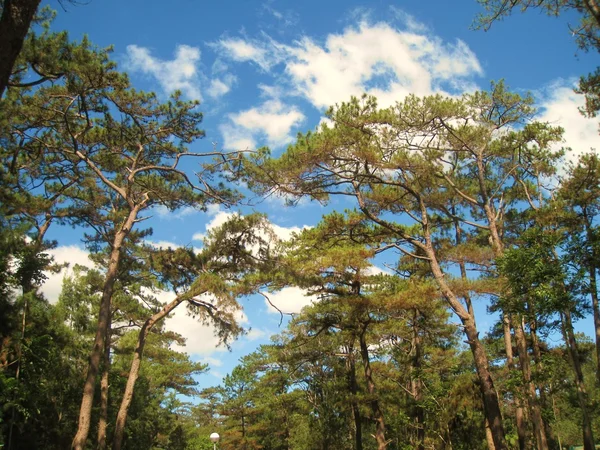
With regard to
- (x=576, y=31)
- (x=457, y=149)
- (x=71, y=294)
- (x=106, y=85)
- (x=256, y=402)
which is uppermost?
(x=457, y=149)

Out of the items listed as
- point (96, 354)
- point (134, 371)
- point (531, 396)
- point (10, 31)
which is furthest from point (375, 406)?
point (10, 31)

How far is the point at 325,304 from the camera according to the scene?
52.6ft

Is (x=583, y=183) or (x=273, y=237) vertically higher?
(x=583, y=183)

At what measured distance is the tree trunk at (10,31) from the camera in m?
3.80

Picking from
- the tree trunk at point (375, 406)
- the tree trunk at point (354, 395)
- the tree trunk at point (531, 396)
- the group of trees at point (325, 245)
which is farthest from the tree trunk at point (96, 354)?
the tree trunk at point (531, 396)

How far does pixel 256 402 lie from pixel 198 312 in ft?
82.4

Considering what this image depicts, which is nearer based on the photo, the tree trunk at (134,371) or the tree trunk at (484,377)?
the tree trunk at (484,377)

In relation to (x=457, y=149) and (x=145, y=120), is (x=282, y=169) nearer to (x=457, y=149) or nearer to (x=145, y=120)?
(x=145, y=120)

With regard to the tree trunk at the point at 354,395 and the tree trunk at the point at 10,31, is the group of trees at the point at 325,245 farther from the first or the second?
the tree trunk at the point at 10,31

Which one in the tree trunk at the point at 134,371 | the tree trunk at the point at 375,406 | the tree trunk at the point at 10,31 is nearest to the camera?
the tree trunk at the point at 10,31

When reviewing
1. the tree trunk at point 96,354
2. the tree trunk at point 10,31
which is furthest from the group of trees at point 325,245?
the tree trunk at point 10,31

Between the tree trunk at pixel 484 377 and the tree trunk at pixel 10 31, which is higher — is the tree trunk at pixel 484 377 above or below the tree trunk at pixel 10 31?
below

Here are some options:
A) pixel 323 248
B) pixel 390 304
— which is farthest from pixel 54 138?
pixel 390 304

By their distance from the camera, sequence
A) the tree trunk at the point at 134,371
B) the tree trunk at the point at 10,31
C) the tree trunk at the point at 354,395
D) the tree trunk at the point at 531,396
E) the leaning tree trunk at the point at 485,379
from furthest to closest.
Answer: the tree trunk at the point at 354,395 < the tree trunk at the point at 531,396 < the tree trunk at the point at 134,371 < the leaning tree trunk at the point at 485,379 < the tree trunk at the point at 10,31
